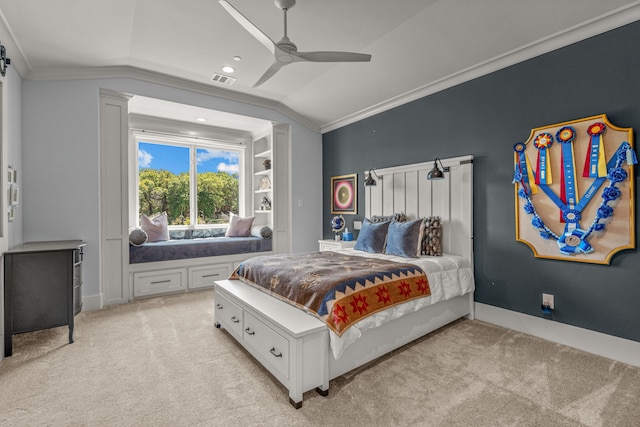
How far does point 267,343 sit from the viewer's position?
2074 mm

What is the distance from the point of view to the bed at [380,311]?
6.15ft

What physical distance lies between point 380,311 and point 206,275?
3031mm

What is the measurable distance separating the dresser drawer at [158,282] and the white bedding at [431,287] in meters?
2.43

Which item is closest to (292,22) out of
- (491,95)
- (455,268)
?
(491,95)

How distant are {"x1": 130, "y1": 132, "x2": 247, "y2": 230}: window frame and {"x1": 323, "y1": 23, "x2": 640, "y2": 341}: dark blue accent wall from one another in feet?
9.43

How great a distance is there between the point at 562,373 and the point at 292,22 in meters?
3.38

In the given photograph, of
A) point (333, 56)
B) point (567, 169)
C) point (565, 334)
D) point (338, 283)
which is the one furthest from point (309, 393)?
point (567, 169)

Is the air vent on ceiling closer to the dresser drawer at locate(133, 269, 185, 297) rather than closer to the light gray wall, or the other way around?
the light gray wall

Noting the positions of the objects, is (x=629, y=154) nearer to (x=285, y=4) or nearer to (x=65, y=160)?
(x=285, y=4)

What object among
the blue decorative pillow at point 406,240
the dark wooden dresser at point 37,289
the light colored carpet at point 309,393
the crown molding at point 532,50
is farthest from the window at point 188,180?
the blue decorative pillow at point 406,240

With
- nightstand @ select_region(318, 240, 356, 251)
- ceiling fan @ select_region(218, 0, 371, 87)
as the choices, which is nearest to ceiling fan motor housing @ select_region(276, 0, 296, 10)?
ceiling fan @ select_region(218, 0, 371, 87)

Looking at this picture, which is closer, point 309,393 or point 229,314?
point 309,393

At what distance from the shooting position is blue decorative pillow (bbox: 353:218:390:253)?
3459mm

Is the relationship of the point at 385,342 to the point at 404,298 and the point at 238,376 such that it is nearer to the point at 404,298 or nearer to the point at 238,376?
the point at 404,298
